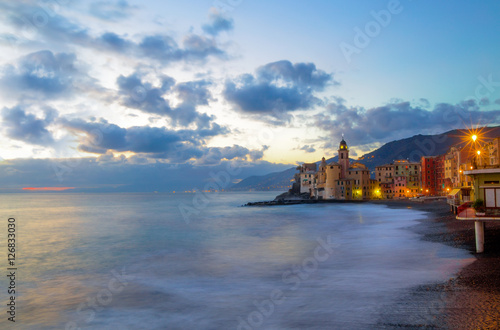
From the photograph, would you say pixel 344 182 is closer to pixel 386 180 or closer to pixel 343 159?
pixel 343 159

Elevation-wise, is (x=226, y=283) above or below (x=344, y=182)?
below

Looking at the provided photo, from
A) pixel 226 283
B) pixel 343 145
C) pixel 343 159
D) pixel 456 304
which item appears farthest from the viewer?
pixel 343 145

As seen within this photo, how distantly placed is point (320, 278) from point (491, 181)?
13826 mm

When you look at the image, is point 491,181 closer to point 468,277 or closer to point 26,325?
point 468,277

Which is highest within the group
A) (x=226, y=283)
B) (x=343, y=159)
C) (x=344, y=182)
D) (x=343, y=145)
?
(x=343, y=145)

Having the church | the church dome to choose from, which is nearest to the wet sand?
the church

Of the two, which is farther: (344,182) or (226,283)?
(344,182)

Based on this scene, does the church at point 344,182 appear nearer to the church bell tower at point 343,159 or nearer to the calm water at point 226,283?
the church bell tower at point 343,159

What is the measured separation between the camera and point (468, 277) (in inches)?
626

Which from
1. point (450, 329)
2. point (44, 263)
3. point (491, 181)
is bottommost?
point (44, 263)

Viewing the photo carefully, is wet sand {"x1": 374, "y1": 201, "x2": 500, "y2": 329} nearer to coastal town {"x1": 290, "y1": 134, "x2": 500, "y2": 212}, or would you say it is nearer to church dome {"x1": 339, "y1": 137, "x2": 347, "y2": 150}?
coastal town {"x1": 290, "y1": 134, "x2": 500, "y2": 212}

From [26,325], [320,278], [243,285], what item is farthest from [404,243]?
[26,325]

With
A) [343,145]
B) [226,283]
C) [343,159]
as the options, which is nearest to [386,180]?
[343,159]

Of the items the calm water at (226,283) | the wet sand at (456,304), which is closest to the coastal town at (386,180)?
the calm water at (226,283)
